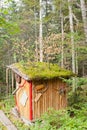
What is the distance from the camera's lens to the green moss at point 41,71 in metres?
8.08

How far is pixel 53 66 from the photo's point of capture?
9531 mm

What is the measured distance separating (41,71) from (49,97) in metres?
1.07

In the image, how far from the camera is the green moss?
26.5 ft

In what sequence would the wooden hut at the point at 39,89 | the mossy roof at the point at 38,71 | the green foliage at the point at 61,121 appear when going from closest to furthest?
A: 1. the green foliage at the point at 61,121
2. the mossy roof at the point at 38,71
3. the wooden hut at the point at 39,89

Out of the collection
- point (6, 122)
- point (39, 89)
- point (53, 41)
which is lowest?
point (6, 122)

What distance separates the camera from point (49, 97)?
847 centimetres

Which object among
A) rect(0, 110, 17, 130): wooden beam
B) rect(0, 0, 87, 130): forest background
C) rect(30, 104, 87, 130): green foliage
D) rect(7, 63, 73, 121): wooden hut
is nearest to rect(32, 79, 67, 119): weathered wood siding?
rect(7, 63, 73, 121): wooden hut

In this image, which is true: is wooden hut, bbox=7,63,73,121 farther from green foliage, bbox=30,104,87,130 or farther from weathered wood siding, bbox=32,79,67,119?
green foliage, bbox=30,104,87,130

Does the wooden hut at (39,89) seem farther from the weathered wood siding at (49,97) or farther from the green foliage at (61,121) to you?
the green foliage at (61,121)

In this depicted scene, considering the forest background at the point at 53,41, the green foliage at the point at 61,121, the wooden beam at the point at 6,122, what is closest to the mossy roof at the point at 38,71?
the forest background at the point at 53,41

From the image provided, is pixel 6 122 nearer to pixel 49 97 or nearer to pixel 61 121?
pixel 49 97

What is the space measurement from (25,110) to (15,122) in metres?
0.63

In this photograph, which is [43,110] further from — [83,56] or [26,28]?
[26,28]

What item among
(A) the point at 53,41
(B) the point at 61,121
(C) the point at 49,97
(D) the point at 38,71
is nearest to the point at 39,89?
(C) the point at 49,97
